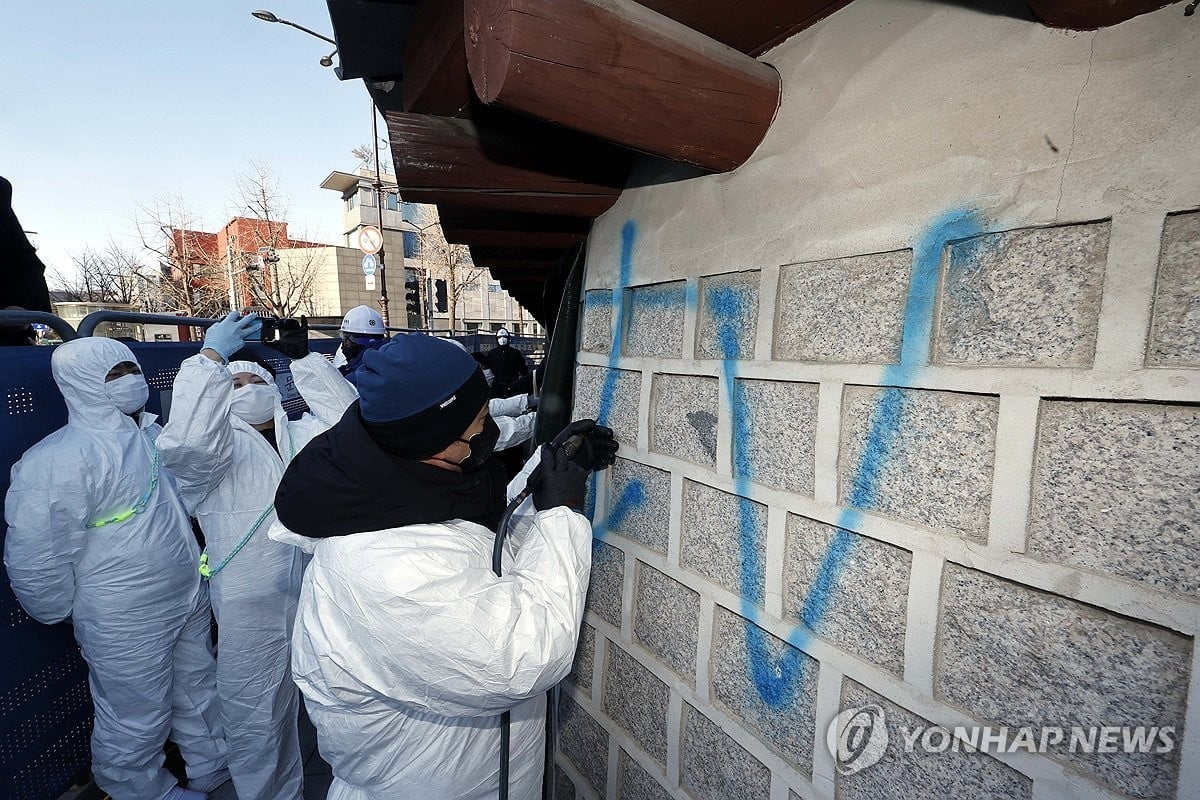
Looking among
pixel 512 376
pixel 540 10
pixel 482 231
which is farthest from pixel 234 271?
pixel 540 10

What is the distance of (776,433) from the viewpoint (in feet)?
4.66

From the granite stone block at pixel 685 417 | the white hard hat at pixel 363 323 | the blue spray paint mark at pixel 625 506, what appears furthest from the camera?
the white hard hat at pixel 363 323

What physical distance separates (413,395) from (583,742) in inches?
72.8

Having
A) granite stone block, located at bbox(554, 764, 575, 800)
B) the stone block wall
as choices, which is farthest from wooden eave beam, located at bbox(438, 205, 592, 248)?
granite stone block, located at bbox(554, 764, 575, 800)

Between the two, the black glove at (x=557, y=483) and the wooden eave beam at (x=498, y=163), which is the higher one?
the wooden eave beam at (x=498, y=163)

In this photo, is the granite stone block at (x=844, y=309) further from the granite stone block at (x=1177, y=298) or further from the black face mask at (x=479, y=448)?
the black face mask at (x=479, y=448)

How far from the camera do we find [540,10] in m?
0.97

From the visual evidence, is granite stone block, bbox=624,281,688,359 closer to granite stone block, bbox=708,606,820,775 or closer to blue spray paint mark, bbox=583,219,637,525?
blue spray paint mark, bbox=583,219,637,525

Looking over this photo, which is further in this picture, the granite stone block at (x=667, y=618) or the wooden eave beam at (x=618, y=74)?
the granite stone block at (x=667, y=618)

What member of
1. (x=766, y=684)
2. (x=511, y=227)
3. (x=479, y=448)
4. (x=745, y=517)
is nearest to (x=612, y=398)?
(x=479, y=448)

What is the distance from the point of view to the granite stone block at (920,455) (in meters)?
1.04

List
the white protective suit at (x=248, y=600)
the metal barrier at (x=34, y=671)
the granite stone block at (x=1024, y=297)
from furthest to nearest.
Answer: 1. the white protective suit at (x=248, y=600)
2. the metal barrier at (x=34, y=671)
3. the granite stone block at (x=1024, y=297)

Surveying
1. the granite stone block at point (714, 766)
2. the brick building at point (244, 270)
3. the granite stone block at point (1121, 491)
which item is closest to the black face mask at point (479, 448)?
the granite stone block at point (714, 766)

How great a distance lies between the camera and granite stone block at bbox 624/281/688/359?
175 cm
